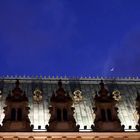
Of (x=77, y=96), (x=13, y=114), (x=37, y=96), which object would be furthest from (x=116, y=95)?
(x=13, y=114)

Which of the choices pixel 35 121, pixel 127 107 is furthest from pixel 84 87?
pixel 35 121

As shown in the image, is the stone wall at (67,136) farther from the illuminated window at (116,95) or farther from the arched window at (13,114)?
the illuminated window at (116,95)

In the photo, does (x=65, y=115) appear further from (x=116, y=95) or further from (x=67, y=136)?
(x=116, y=95)

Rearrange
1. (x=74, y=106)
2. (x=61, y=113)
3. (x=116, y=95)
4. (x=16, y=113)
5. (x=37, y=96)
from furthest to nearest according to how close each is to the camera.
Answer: (x=116, y=95)
(x=37, y=96)
(x=74, y=106)
(x=61, y=113)
(x=16, y=113)

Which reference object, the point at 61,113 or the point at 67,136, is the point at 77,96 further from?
the point at 67,136

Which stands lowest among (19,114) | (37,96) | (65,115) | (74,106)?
(65,115)

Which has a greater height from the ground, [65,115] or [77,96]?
[77,96]

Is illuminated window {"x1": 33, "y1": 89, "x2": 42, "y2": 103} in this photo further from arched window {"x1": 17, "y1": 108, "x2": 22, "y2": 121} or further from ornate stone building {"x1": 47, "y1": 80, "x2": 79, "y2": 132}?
arched window {"x1": 17, "y1": 108, "x2": 22, "y2": 121}

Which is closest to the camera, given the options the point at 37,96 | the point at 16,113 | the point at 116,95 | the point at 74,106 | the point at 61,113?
the point at 16,113

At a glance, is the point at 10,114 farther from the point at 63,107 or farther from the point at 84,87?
the point at 84,87

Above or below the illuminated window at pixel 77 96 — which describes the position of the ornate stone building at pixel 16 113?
below

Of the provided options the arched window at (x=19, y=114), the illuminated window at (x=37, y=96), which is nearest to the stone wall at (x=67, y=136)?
the arched window at (x=19, y=114)

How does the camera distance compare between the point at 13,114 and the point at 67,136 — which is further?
the point at 13,114

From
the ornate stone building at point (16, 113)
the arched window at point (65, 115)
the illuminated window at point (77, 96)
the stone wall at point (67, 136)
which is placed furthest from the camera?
the illuminated window at point (77, 96)
